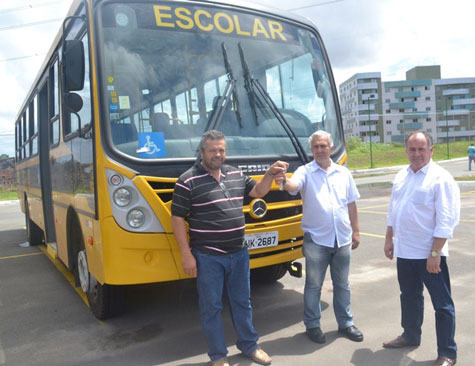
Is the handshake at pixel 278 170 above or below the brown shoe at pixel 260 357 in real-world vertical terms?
above

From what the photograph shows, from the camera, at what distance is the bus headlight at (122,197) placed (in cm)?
355

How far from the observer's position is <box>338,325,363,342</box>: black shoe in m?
3.75

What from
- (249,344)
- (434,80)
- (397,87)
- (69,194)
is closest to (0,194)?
(69,194)

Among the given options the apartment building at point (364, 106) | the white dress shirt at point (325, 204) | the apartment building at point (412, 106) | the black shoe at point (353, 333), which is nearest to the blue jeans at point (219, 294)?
the white dress shirt at point (325, 204)

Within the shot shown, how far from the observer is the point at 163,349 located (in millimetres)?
3809

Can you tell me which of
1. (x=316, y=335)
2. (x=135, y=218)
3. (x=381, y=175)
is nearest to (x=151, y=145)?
(x=135, y=218)

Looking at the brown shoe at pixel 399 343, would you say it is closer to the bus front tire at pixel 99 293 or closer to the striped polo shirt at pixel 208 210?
the striped polo shirt at pixel 208 210

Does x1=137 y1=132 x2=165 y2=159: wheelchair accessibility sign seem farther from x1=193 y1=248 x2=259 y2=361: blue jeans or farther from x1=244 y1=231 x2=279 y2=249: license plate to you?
x1=244 y1=231 x2=279 y2=249: license plate

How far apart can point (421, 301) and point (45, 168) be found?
5422 mm

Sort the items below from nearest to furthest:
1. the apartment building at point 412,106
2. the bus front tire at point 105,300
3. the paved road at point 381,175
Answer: the bus front tire at point 105,300 → the paved road at point 381,175 → the apartment building at point 412,106

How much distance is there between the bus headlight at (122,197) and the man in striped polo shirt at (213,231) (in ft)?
1.57

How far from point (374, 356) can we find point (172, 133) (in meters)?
2.37

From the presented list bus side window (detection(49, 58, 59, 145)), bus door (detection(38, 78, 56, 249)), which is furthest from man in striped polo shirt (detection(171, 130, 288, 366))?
bus door (detection(38, 78, 56, 249))

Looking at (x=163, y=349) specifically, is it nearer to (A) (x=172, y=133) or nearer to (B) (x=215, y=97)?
(A) (x=172, y=133)
